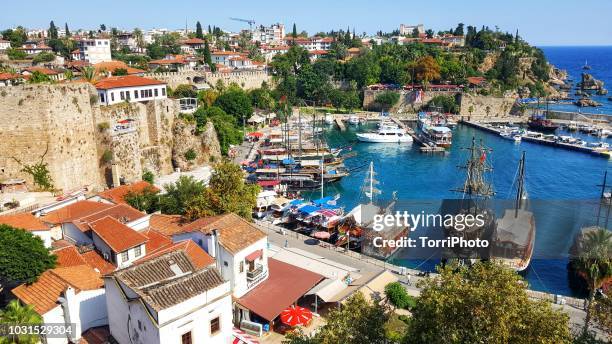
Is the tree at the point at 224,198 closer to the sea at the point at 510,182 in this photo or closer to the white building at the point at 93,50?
the sea at the point at 510,182

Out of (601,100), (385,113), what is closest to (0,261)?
(385,113)

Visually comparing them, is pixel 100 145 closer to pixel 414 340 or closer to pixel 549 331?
pixel 414 340

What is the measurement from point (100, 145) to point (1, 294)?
17541 mm

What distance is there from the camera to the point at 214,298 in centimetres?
1395

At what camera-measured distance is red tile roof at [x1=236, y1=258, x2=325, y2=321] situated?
18.0m

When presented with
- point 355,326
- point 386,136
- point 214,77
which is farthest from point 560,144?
point 355,326

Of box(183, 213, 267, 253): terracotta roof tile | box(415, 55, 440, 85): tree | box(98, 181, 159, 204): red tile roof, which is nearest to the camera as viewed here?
box(183, 213, 267, 253): terracotta roof tile

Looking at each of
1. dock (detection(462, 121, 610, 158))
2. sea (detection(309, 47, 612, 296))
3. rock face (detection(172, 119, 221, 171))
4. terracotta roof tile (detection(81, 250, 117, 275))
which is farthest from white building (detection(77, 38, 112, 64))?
terracotta roof tile (detection(81, 250, 117, 275))

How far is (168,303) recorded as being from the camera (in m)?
12.8

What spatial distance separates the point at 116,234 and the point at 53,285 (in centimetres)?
351

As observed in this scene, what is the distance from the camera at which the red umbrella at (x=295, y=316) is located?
58.1ft

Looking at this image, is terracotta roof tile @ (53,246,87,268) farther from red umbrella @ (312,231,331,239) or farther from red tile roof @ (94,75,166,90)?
red tile roof @ (94,75,166,90)

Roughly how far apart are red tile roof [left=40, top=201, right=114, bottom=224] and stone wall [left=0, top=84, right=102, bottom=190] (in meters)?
7.30

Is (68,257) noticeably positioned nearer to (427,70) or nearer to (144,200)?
(144,200)
